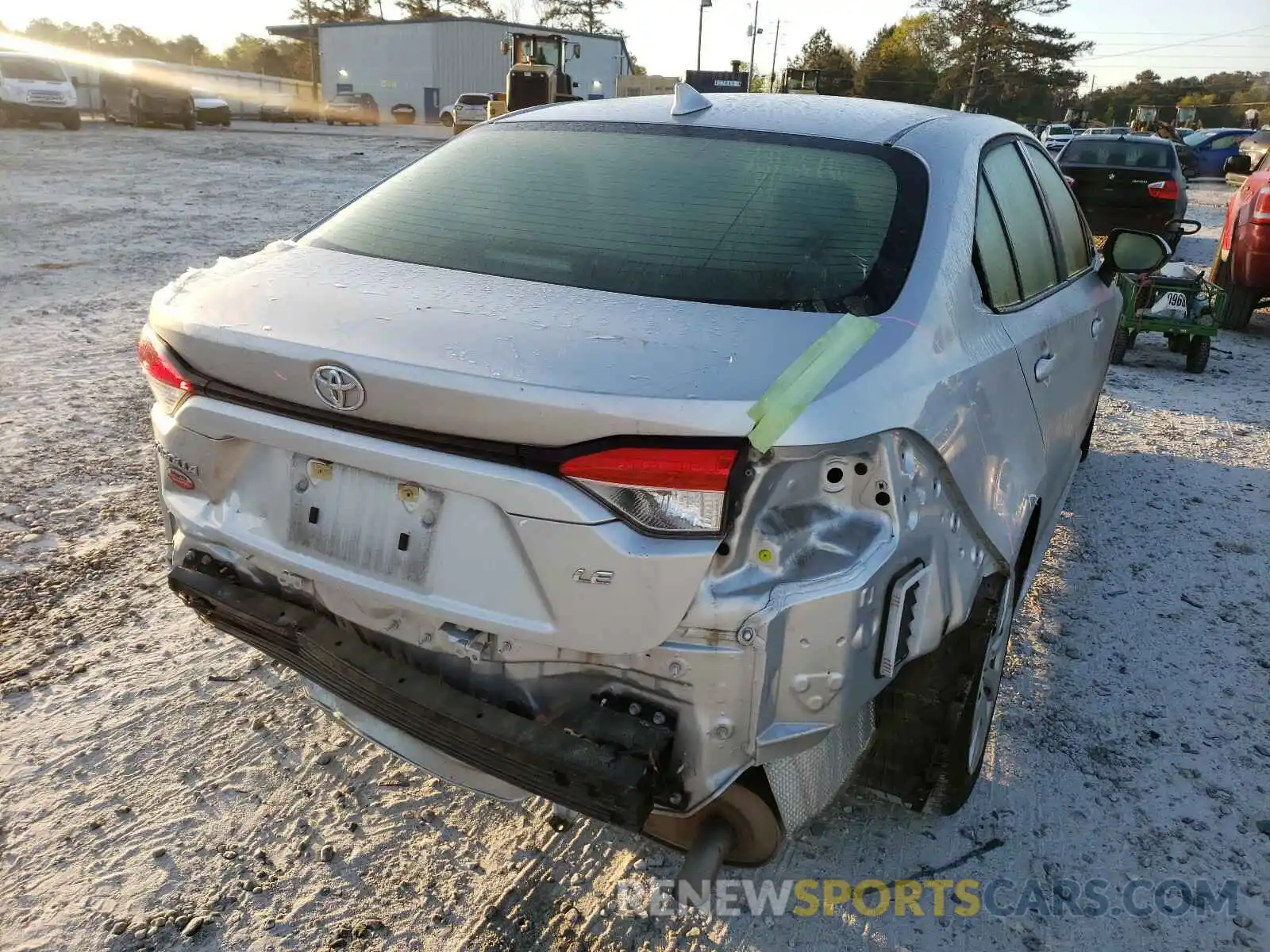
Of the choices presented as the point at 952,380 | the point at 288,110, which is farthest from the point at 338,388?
the point at 288,110

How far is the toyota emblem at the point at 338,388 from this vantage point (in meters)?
1.78

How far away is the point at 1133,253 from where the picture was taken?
3.80 metres

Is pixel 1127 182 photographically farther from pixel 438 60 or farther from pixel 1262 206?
pixel 438 60

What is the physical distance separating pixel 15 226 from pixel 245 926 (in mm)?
10598

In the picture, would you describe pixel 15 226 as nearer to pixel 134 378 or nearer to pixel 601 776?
pixel 134 378

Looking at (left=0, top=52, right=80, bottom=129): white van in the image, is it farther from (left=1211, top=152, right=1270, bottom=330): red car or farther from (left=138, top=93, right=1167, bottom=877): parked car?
(left=138, top=93, right=1167, bottom=877): parked car

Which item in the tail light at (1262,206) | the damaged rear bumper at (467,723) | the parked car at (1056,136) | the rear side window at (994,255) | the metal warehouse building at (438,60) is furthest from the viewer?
the metal warehouse building at (438,60)

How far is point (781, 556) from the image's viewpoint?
167 cm

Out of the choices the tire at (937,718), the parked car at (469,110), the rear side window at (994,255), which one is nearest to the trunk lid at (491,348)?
the rear side window at (994,255)

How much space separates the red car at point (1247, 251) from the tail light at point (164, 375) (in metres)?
8.27

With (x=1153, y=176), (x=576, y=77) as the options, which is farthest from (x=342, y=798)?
(x=576, y=77)

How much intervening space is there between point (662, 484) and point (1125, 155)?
1312 cm

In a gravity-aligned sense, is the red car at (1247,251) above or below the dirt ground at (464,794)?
above

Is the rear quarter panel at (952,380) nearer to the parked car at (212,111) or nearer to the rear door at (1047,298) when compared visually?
the rear door at (1047,298)
